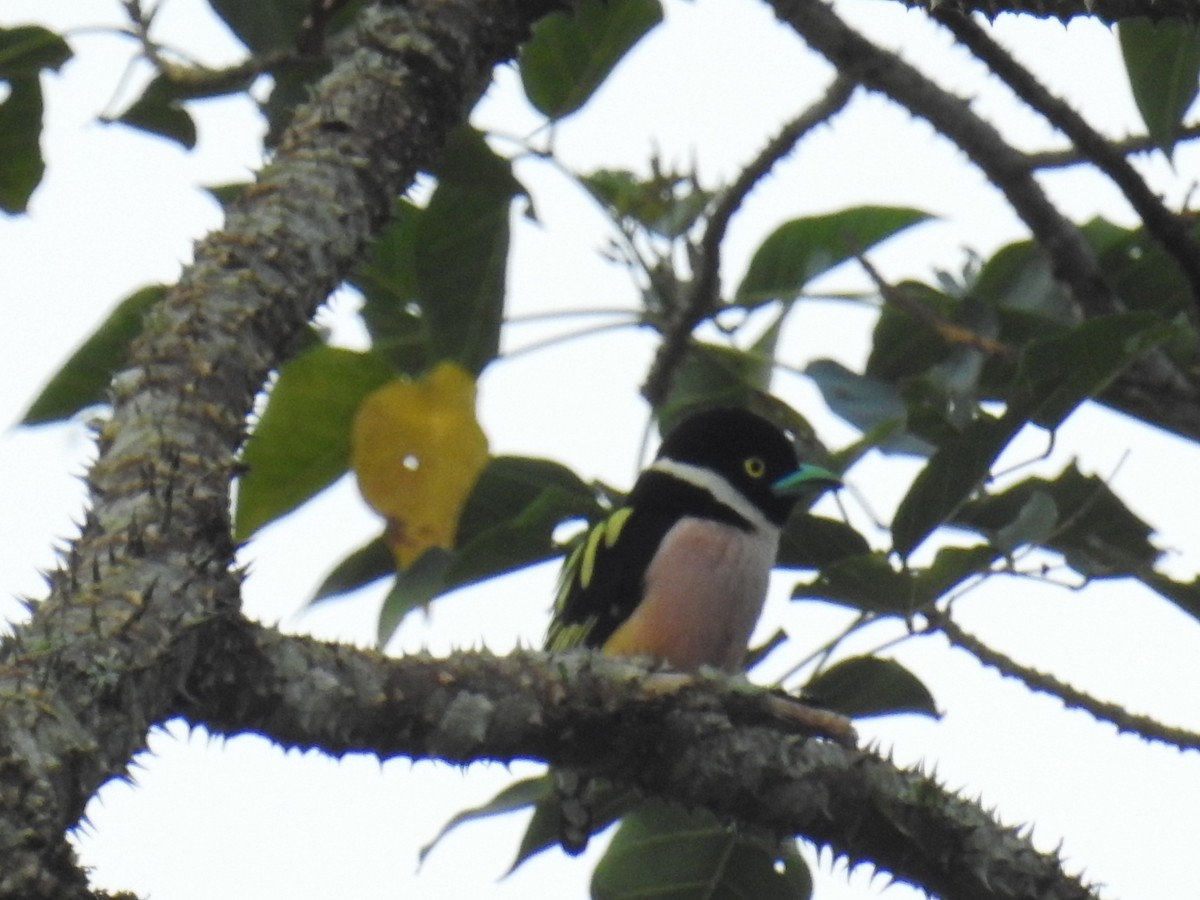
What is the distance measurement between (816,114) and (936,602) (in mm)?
1551

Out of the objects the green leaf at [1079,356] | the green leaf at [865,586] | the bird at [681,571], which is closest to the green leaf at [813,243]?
the green leaf at [1079,356]

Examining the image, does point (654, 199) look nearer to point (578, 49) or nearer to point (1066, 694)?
point (578, 49)

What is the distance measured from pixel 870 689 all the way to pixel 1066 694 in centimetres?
45

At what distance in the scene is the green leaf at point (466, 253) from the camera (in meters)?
3.75

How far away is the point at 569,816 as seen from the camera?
3365 millimetres

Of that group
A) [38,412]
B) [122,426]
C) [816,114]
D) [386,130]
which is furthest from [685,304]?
[122,426]

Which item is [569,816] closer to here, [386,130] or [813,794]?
[813,794]

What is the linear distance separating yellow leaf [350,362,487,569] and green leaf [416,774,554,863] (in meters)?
0.51

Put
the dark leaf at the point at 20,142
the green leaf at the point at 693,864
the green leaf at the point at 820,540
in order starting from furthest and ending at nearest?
the dark leaf at the point at 20,142 < the green leaf at the point at 820,540 < the green leaf at the point at 693,864

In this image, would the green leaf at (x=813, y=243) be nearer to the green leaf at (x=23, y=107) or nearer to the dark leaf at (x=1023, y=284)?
the dark leaf at (x=1023, y=284)

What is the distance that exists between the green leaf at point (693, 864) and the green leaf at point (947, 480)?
0.62 m

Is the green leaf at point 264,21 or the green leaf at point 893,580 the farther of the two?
the green leaf at point 264,21

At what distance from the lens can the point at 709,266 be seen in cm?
414

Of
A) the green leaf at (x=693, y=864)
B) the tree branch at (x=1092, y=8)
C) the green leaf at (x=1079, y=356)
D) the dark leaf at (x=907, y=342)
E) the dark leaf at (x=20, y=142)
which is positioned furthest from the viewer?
the dark leaf at (x=907, y=342)
